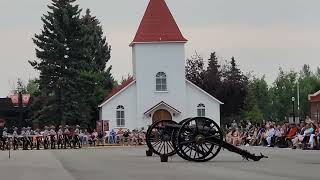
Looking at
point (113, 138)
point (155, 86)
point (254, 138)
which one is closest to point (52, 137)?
point (113, 138)

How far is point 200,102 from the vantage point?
7162 centimetres

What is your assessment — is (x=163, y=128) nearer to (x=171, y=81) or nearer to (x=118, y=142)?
(x=118, y=142)

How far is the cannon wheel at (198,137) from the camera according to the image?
27.2m

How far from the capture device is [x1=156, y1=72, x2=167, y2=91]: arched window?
70812 mm

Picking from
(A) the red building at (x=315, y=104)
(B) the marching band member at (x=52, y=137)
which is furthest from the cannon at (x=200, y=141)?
(A) the red building at (x=315, y=104)

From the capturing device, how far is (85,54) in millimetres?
75562

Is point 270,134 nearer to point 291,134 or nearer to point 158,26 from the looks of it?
point 291,134

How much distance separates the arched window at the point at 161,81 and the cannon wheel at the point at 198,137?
43.1 m

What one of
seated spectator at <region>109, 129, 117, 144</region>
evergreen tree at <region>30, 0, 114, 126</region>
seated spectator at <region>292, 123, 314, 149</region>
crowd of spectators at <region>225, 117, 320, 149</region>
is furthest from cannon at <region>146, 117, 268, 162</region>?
evergreen tree at <region>30, 0, 114, 126</region>

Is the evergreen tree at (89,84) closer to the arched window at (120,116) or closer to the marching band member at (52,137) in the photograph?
the arched window at (120,116)

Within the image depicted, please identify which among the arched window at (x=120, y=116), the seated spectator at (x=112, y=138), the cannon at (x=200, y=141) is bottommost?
the cannon at (x=200, y=141)

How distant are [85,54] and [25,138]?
24920mm

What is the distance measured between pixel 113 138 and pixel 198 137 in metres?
34.9

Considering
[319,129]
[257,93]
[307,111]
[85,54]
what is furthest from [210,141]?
[307,111]
